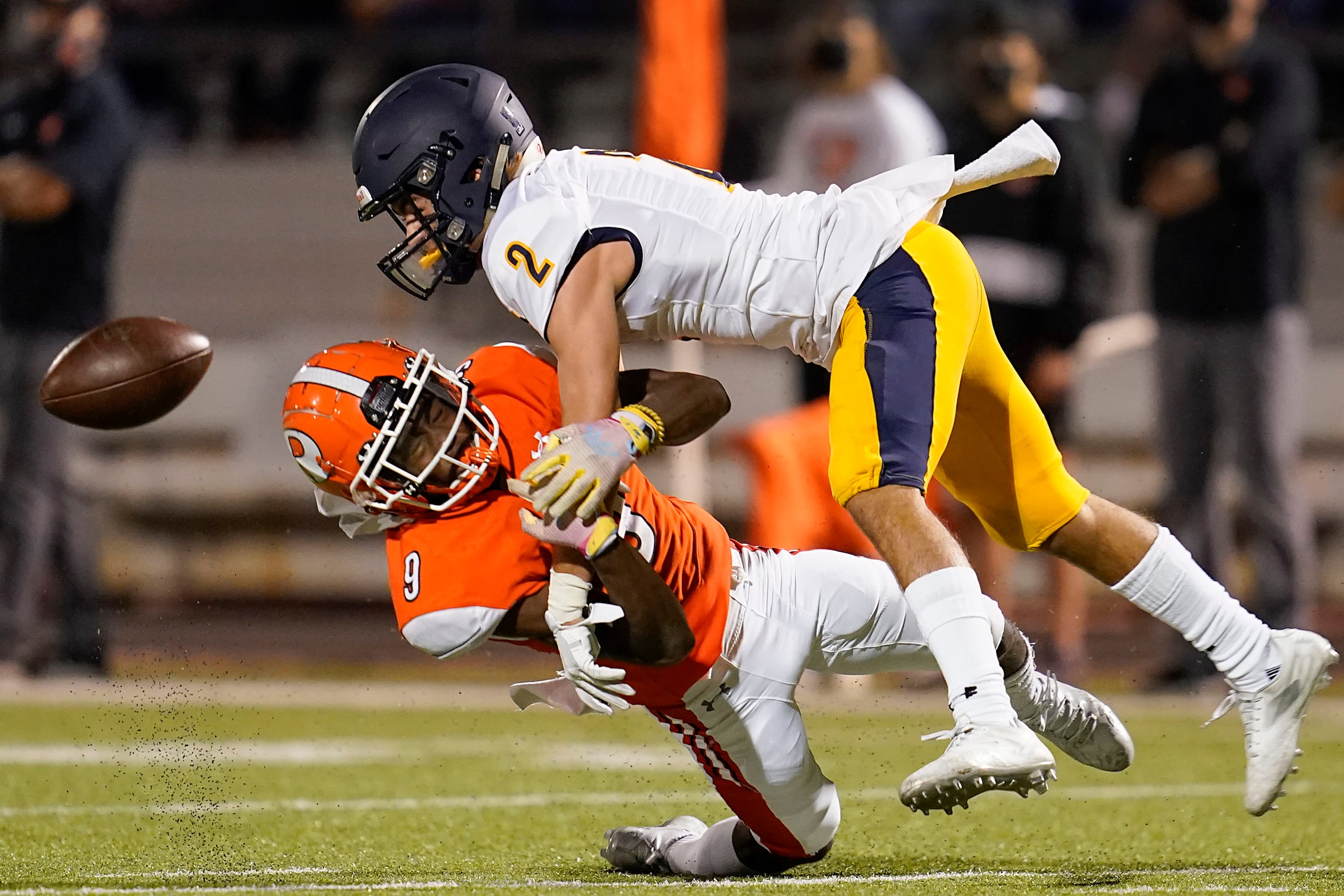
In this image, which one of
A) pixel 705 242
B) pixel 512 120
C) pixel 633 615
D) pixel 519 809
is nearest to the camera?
pixel 633 615

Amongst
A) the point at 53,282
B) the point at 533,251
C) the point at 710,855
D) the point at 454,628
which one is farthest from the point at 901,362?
the point at 53,282

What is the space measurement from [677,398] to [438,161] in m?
0.59

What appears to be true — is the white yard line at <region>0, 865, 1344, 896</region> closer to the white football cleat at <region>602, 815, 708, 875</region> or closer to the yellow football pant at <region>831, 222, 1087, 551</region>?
the white football cleat at <region>602, 815, 708, 875</region>

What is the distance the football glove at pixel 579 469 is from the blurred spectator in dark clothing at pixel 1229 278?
3500 millimetres

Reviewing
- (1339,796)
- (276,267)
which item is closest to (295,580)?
(276,267)

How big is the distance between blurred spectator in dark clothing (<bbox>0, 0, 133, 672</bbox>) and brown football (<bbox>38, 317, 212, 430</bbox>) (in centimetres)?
303

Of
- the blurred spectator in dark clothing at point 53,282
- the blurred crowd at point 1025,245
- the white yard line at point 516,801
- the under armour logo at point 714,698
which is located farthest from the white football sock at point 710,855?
the blurred spectator in dark clothing at point 53,282

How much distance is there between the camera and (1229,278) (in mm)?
6191

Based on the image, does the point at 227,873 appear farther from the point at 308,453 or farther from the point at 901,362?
the point at 901,362

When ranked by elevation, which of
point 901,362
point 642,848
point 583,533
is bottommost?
point 642,848

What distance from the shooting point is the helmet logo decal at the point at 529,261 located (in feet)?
10.4

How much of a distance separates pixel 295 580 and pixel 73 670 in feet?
7.16

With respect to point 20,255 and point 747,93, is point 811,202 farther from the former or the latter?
point 747,93

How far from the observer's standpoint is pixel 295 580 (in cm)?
856
